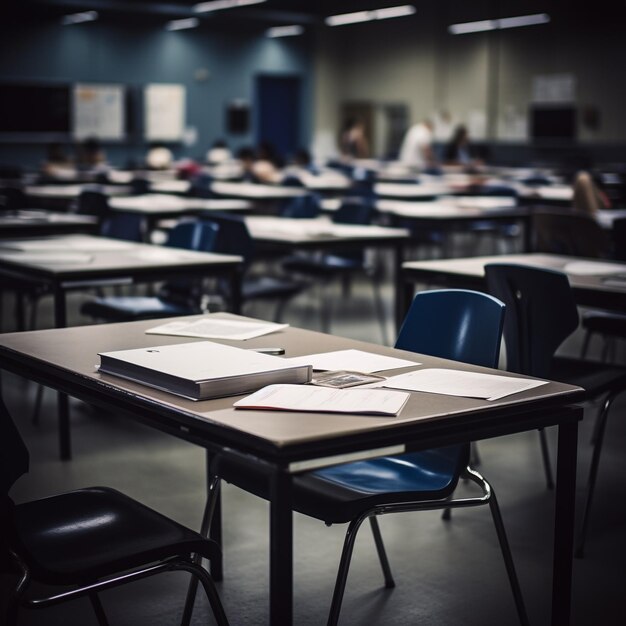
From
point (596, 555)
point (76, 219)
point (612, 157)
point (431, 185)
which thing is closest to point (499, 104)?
point (612, 157)

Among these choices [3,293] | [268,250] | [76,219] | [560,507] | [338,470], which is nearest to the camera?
[560,507]

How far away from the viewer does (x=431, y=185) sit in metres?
9.50

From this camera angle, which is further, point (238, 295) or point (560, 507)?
point (238, 295)

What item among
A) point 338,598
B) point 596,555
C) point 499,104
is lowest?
point 596,555

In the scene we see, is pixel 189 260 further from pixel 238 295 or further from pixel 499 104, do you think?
Answer: pixel 499 104

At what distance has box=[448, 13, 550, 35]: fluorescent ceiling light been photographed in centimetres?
1575

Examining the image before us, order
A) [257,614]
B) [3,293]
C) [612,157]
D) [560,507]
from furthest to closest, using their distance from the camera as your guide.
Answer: [612,157] → [3,293] → [257,614] → [560,507]

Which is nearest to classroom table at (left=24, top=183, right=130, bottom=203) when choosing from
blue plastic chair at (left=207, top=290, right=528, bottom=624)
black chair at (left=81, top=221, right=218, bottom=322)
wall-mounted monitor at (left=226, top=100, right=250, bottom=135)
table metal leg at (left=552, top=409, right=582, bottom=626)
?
black chair at (left=81, top=221, right=218, bottom=322)

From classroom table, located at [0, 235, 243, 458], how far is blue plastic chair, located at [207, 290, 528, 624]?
4.74 ft

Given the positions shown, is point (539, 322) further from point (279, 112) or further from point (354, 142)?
point (279, 112)

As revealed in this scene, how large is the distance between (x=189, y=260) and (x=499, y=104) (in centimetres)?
Answer: 1378

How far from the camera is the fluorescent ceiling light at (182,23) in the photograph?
56.4ft

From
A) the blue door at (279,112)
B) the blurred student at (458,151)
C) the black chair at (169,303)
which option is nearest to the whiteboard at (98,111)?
the blue door at (279,112)

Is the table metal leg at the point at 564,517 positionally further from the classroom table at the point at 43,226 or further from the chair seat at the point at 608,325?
the classroom table at the point at 43,226
